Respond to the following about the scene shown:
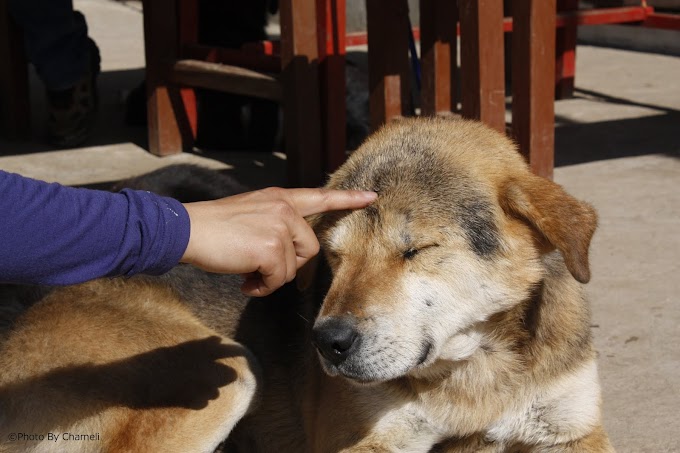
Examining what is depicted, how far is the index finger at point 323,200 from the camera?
2508mm

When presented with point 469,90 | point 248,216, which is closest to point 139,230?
point 248,216

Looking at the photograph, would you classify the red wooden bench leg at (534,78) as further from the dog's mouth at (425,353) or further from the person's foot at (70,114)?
the person's foot at (70,114)

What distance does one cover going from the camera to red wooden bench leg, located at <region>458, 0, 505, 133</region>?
440cm

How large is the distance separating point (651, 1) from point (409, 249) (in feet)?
17.6

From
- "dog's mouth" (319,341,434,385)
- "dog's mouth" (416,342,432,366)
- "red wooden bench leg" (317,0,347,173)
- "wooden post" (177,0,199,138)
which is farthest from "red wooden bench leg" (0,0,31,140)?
"dog's mouth" (416,342,432,366)

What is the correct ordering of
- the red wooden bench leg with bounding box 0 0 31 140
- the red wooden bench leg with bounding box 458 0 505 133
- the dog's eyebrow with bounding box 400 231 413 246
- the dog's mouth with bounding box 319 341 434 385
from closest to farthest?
the dog's mouth with bounding box 319 341 434 385 < the dog's eyebrow with bounding box 400 231 413 246 < the red wooden bench leg with bounding box 458 0 505 133 < the red wooden bench leg with bounding box 0 0 31 140

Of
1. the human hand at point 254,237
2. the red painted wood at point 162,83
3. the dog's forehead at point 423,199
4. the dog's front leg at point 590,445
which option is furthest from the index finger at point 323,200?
the red painted wood at point 162,83

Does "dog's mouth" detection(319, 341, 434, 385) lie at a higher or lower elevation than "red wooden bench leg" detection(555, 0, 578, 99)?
lower

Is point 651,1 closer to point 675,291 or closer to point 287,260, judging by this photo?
point 675,291

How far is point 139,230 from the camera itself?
6.84 feet

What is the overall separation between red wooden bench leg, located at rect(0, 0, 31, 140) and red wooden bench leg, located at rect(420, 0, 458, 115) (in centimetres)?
347

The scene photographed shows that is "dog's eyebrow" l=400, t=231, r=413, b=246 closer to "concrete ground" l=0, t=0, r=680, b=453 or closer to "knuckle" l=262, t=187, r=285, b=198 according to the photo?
"knuckle" l=262, t=187, r=285, b=198

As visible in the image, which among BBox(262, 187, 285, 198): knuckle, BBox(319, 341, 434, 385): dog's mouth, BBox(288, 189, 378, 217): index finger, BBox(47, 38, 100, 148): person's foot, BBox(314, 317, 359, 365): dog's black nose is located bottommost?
BBox(319, 341, 434, 385): dog's mouth

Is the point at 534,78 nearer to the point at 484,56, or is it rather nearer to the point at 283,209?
the point at 484,56
